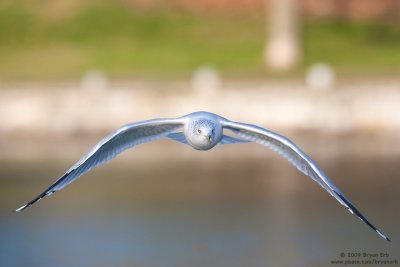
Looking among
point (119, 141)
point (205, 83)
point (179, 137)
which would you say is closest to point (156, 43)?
point (205, 83)

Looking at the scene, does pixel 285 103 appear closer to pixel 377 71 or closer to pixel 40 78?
pixel 377 71

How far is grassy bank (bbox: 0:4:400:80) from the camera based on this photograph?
38.2 m

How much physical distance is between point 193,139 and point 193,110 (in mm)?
17541

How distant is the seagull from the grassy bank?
21682 mm

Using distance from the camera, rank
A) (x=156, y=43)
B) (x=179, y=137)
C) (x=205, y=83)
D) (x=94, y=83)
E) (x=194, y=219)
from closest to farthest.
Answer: (x=179, y=137) < (x=194, y=219) < (x=205, y=83) < (x=94, y=83) < (x=156, y=43)

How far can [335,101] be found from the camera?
29312 mm

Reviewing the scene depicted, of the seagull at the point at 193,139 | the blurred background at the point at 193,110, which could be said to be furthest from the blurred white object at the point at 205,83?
the seagull at the point at 193,139

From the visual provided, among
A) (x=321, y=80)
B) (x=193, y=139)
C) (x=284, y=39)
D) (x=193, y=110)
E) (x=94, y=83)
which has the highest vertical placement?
(x=284, y=39)

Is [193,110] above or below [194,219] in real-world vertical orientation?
above

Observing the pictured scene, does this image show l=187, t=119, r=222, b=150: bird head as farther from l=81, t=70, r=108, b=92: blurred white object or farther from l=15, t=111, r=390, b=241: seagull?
l=81, t=70, r=108, b=92: blurred white object

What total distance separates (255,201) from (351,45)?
19600 millimetres

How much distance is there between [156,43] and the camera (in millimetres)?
41531

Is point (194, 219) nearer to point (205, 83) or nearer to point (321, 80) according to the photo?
point (321, 80)

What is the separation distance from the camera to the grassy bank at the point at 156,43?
38250 millimetres
